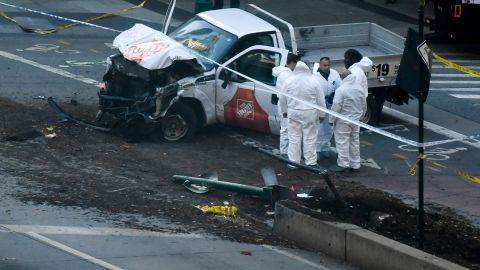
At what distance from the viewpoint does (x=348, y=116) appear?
14.9 metres

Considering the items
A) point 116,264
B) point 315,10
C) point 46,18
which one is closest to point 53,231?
point 116,264

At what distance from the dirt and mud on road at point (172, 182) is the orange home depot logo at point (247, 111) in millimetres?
357

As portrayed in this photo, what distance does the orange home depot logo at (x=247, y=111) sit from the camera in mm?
16141

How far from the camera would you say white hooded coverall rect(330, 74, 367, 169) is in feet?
48.8

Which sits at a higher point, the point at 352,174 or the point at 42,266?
the point at 42,266

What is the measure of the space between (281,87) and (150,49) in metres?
2.32

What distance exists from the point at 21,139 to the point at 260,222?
182 inches

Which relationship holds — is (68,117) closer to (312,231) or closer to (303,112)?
(303,112)

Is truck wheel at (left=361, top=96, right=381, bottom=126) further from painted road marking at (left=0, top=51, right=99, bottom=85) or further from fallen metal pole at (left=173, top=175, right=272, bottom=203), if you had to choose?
fallen metal pole at (left=173, top=175, right=272, bottom=203)

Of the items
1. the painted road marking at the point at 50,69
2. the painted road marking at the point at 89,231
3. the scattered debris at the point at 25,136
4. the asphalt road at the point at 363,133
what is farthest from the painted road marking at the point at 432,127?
the painted road marking at the point at 89,231

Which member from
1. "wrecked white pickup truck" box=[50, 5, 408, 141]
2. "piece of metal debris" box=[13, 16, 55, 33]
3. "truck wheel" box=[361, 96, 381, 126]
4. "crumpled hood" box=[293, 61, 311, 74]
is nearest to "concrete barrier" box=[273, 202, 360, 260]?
"crumpled hood" box=[293, 61, 311, 74]

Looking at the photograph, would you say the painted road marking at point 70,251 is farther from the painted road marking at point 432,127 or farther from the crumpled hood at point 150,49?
the painted road marking at point 432,127

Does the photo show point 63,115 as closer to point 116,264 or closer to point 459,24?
point 116,264

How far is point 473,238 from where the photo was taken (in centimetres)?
1135
